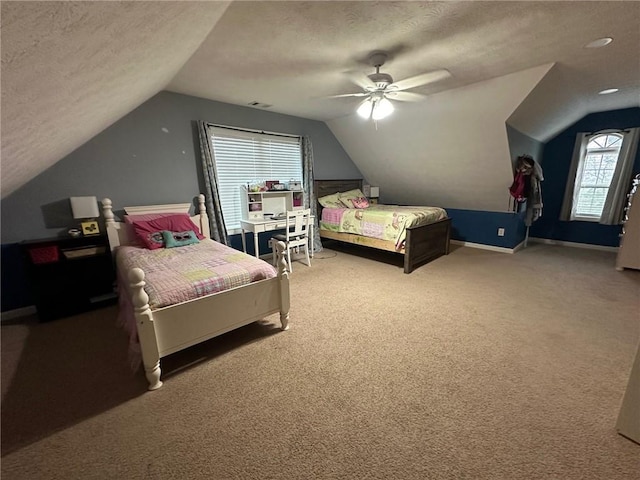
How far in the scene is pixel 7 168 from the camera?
178 centimetres

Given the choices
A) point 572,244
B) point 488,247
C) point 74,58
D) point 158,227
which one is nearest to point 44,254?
point 158,227

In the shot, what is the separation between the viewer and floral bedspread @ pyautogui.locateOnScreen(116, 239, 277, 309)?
1.87m

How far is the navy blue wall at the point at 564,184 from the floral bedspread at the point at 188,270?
5.90 metres

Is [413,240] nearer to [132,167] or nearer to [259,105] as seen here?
[259,105]

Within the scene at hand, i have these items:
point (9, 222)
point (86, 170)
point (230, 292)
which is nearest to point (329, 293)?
point (230, 292)

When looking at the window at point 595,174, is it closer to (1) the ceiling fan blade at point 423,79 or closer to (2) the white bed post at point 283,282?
(1) the ceiling fan blade at point 423,79

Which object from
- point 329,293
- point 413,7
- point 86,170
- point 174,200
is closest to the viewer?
point 413,7

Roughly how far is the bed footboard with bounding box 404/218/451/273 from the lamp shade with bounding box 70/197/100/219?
3.77 m

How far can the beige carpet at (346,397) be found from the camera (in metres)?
1.30

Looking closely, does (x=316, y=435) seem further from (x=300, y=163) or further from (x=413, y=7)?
(x=300, y=163)

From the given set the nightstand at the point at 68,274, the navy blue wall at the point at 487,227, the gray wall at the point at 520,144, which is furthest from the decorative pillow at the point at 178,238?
the navy blue wall at the point at 487,227

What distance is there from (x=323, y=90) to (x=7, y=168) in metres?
2.99

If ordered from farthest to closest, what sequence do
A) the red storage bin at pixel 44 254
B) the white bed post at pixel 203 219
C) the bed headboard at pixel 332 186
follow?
the bed headboard at pixel 332 186 → the white bed post at pixel 203 219 → the red storage bin at pixel 44 254

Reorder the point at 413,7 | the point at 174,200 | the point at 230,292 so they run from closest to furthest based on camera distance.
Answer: the point at 413,7, the point at 230,292, the point at 174,200
